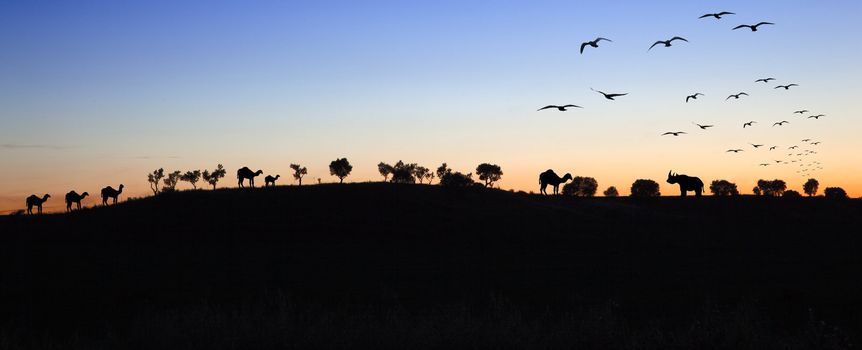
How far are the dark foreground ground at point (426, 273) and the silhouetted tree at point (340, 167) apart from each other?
45.5 meters

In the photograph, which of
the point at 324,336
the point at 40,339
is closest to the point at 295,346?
the point at 324,336

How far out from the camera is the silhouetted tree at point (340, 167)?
108875mm

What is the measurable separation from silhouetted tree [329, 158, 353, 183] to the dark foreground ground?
45523mm

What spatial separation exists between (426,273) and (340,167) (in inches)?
3115

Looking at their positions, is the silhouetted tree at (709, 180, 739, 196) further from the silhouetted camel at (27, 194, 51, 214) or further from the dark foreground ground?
the silhouetted camel at (27, 194, 51, 214)

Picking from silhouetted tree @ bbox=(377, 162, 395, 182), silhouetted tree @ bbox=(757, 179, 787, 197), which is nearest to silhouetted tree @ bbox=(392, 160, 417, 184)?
silhouetted tree @ bbox=(377, 162, 395, 182)

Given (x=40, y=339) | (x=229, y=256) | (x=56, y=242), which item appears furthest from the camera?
(x=56, y=242)

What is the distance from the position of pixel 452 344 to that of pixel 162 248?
95.7 ft

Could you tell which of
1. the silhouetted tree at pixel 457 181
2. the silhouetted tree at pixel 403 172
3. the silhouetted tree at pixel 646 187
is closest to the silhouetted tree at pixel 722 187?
the silhouetted tree at pixel 646 187

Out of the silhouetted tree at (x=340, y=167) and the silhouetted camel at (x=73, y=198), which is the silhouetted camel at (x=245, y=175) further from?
the silhouetted tree at (x=340, y=167)

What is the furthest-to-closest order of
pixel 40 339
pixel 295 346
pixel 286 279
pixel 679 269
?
pixel 679 269, pixel 286 279, pixel 40 339, pixel 295 346

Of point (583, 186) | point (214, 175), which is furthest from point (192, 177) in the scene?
point (583, 186)

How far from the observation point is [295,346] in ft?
47.7

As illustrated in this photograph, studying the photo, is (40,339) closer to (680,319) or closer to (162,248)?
(680,319)
